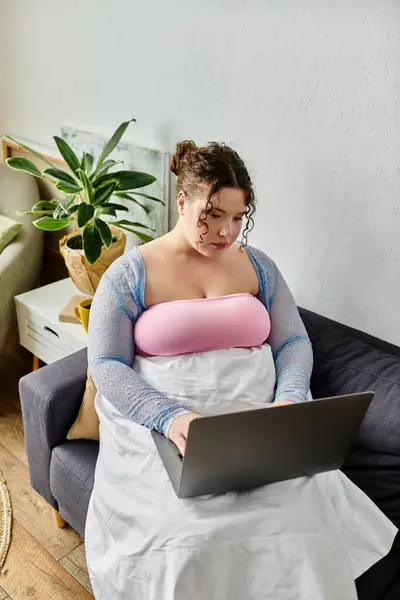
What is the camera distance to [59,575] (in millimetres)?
1613

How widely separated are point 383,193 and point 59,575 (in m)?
1.33

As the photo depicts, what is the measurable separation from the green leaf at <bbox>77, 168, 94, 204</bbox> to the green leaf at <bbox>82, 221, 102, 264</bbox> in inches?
4.8

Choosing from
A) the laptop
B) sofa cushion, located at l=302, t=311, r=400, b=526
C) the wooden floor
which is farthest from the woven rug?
sofa cushion, located at l=302, t=311, r=400, b=526

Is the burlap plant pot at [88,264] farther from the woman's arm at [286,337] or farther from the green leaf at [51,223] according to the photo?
the woman's arm at [286,337]

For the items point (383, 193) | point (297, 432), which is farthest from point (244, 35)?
point (297, 432)

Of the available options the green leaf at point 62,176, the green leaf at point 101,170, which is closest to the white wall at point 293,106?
the green leaf at point 101,170

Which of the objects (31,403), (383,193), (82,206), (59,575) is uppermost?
(383,193)

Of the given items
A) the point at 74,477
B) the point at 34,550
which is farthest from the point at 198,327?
the point at 34,550

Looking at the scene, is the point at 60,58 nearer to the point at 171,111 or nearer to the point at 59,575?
the point at 171,111

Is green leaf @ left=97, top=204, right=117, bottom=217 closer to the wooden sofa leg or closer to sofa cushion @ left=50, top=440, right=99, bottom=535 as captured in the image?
sofa cushion @ left=50, top=440, right=99, bottom=535

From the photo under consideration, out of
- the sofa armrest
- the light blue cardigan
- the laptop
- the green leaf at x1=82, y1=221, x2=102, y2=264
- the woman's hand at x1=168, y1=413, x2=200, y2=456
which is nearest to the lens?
the laptop

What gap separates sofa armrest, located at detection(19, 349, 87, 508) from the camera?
1.52 metres

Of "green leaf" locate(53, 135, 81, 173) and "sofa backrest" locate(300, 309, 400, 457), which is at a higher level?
"green leaf" locate(53, 135, 81, 173)

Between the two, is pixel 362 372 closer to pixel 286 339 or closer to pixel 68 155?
pixel 286 339
